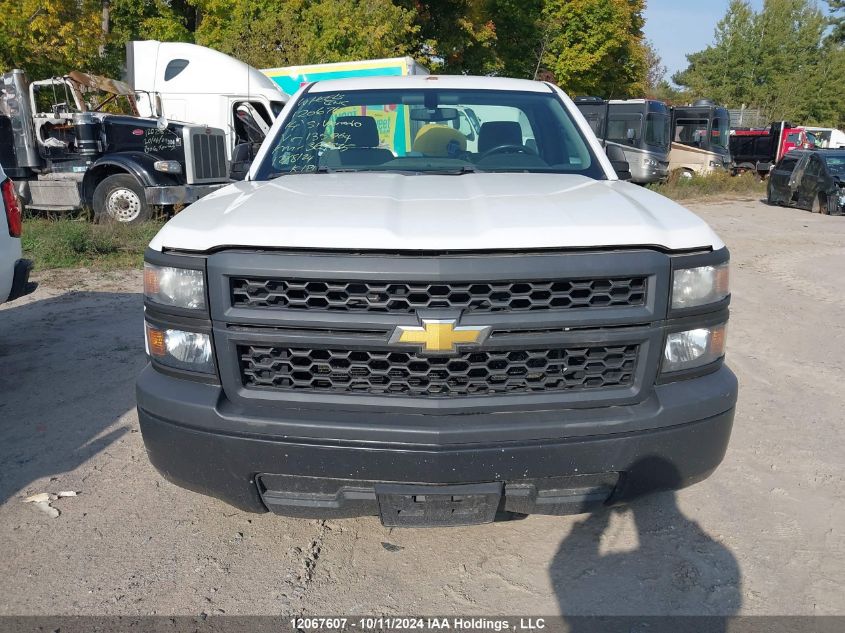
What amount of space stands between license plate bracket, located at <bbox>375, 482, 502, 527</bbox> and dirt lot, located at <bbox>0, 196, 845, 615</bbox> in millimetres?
392

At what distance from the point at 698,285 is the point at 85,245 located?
351 inches

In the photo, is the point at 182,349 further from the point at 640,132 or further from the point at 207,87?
the point at 640,132

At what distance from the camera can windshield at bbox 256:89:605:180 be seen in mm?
3834

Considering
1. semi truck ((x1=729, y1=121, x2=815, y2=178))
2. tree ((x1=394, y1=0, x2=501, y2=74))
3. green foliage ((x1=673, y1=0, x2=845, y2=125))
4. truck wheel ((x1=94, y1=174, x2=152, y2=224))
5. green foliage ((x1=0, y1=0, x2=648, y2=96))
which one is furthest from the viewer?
green foliage ((x1=673, y1=0, x2=845, y2=125))

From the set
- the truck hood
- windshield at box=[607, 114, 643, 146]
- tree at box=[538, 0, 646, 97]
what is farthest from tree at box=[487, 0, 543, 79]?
the truck hood

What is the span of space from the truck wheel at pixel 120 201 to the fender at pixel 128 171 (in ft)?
0.60

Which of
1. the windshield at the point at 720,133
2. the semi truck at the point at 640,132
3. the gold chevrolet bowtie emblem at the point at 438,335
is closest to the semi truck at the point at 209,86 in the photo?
the semi truck at the point at 640,132

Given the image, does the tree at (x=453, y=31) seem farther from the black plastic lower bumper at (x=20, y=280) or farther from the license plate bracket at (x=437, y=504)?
the license plate bracket at (x=437, y=504)

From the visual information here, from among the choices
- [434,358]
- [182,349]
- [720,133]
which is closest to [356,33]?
[720,133]

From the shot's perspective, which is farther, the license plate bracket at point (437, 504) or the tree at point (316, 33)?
the tree at point (316, 33)

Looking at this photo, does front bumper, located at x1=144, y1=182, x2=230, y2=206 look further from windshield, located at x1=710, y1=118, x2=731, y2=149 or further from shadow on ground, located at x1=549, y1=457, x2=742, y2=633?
windshield, located at x1=710, y1=118, x2=731, y2=149

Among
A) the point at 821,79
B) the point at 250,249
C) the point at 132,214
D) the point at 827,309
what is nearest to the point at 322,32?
the point at 132,214

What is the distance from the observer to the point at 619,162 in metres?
4.15

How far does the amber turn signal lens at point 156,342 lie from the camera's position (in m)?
2.65
